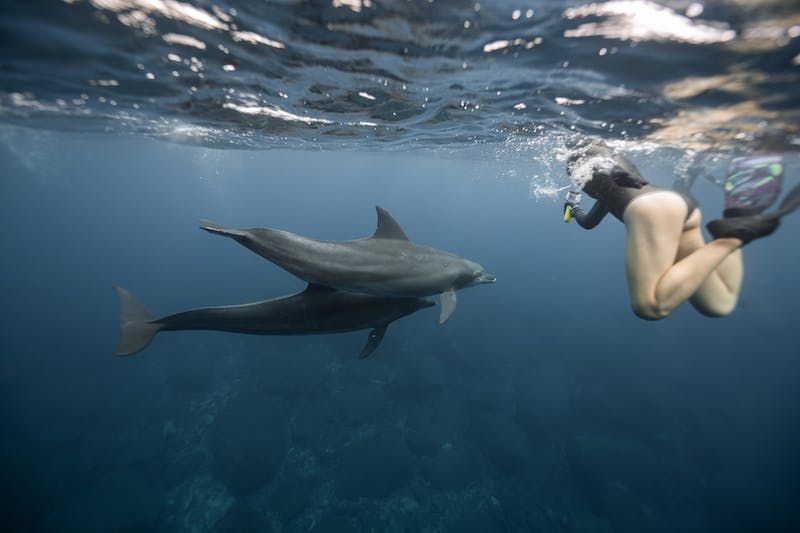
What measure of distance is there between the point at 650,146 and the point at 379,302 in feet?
51.1

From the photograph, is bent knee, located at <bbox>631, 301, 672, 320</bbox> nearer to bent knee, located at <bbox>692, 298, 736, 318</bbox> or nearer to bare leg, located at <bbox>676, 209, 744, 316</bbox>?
bare leg, located at <bbox>676, 209, 744, 316</bbox>

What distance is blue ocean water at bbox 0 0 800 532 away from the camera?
679 centimetres

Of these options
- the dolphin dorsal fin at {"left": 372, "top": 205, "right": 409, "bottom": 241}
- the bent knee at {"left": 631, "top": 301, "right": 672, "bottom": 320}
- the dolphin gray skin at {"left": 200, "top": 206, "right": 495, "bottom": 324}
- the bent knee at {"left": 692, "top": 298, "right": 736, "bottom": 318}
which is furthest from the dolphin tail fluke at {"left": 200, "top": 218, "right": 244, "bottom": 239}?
the bent knee at {"left": 692, "top": 298, "right": 736, "bottom": 318}

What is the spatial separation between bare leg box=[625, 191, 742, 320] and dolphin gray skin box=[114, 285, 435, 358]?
13.0 feet

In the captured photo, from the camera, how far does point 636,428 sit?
1678 cm

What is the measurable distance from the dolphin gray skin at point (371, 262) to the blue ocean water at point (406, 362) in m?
3.86

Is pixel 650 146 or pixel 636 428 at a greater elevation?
pixel 650 146

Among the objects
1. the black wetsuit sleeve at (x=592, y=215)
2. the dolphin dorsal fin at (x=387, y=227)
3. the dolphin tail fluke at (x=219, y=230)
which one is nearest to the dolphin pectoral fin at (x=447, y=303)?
the dolphin dorsal fin at (x=387, y=227)

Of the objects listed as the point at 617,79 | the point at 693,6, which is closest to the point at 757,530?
the point at 617,79

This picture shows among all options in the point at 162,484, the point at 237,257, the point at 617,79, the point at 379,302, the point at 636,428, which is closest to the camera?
the point at 379,302

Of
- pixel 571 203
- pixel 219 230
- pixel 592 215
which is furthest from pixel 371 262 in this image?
pixel 592 215

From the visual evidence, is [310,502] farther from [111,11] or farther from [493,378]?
[111,11]

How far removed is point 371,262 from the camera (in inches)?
231

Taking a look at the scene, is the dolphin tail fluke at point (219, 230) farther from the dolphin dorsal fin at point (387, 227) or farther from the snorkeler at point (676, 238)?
the snorkeler at point (676, 238)
